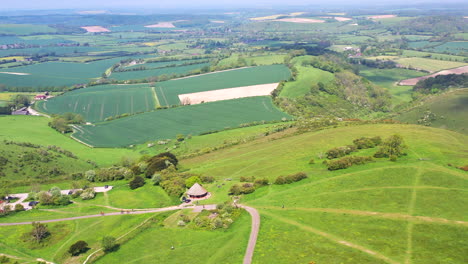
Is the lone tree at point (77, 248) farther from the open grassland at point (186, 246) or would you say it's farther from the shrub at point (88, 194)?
the shrub at point (88, 194)

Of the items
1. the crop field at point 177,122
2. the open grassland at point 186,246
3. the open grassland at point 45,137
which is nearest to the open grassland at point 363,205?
the open grassland at point 186,246

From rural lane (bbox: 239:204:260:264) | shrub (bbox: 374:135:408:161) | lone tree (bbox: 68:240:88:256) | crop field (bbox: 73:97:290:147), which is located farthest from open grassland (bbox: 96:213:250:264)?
crop field (bbox: 73:97:290:147)

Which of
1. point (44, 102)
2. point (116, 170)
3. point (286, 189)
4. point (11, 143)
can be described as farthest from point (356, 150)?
point (44, 102)

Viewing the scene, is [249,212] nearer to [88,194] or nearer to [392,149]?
[88,194]

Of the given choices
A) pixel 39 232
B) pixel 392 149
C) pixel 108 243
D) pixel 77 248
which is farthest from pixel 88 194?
pixel 392 149

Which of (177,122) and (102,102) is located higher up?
(102,102)

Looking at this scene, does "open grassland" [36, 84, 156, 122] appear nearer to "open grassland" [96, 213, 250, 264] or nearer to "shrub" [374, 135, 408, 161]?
"open grassland" [96, 213, 250, 264]
